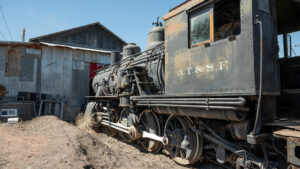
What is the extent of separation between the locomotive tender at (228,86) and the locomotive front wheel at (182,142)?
2 centimetres

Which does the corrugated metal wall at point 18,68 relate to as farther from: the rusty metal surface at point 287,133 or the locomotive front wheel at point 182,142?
the rusty metal surface at point 287,133

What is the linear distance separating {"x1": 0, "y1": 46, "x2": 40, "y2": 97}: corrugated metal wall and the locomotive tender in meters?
8.91

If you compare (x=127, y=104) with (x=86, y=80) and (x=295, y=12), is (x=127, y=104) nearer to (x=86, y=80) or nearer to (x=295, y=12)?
(x=295, y=12)

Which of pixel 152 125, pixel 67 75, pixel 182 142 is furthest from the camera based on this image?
pixel 67 75

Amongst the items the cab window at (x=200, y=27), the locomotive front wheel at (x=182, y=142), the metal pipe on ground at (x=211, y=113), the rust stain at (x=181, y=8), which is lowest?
the locomotive front wheel at (x=182, y=142)

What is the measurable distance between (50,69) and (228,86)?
11707 millimetres

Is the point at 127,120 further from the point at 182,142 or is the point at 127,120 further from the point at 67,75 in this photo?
the point at 67,75

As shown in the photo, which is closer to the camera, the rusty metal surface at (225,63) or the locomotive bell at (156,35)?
the rusty metal surface at (225,63)

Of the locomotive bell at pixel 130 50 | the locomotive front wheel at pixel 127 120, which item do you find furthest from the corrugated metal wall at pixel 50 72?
the locomotive front wheel at pixel 127 120

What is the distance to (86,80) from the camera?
13391mm

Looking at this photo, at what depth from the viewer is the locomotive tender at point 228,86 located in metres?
2.98

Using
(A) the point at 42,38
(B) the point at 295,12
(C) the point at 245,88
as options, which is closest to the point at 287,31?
(B) the point at 295,12

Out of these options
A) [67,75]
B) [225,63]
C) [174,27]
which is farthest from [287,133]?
[67,75]

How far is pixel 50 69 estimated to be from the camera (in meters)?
12.3
